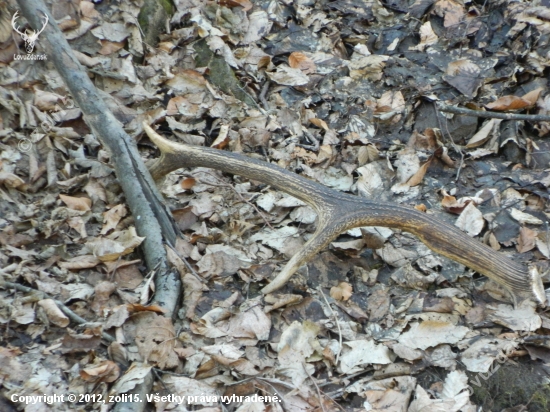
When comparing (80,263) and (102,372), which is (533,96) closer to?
(80,263)

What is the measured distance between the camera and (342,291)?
11.1 ft

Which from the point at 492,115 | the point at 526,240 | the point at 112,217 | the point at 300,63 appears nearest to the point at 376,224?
the point at 526,240

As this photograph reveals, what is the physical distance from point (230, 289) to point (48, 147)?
1.65m

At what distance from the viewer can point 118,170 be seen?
3.54 meters

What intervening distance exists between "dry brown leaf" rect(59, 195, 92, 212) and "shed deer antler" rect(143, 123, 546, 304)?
93 centimetres

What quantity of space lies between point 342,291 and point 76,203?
1.86 meters

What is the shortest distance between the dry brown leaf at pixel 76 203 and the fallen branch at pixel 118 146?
10.8 inches

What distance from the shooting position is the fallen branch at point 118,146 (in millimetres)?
3416

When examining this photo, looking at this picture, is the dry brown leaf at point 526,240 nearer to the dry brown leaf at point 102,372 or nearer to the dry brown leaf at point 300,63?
the dry brown leaf at point 300,63

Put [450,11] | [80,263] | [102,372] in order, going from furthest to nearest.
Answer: [450,11] → [80,263] → [102,372]

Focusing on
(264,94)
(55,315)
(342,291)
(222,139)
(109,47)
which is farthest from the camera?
(264,94)

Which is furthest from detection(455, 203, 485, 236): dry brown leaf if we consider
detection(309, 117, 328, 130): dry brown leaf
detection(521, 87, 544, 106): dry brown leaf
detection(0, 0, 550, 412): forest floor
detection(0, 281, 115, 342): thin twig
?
detection(0, 281, 115, 342): thin twig

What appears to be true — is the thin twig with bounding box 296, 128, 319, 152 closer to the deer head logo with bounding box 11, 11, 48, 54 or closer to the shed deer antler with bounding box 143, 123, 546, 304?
the shed deer antler with bounding box 143, 123, 546, 304

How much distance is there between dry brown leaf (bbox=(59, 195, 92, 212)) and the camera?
351 cm
